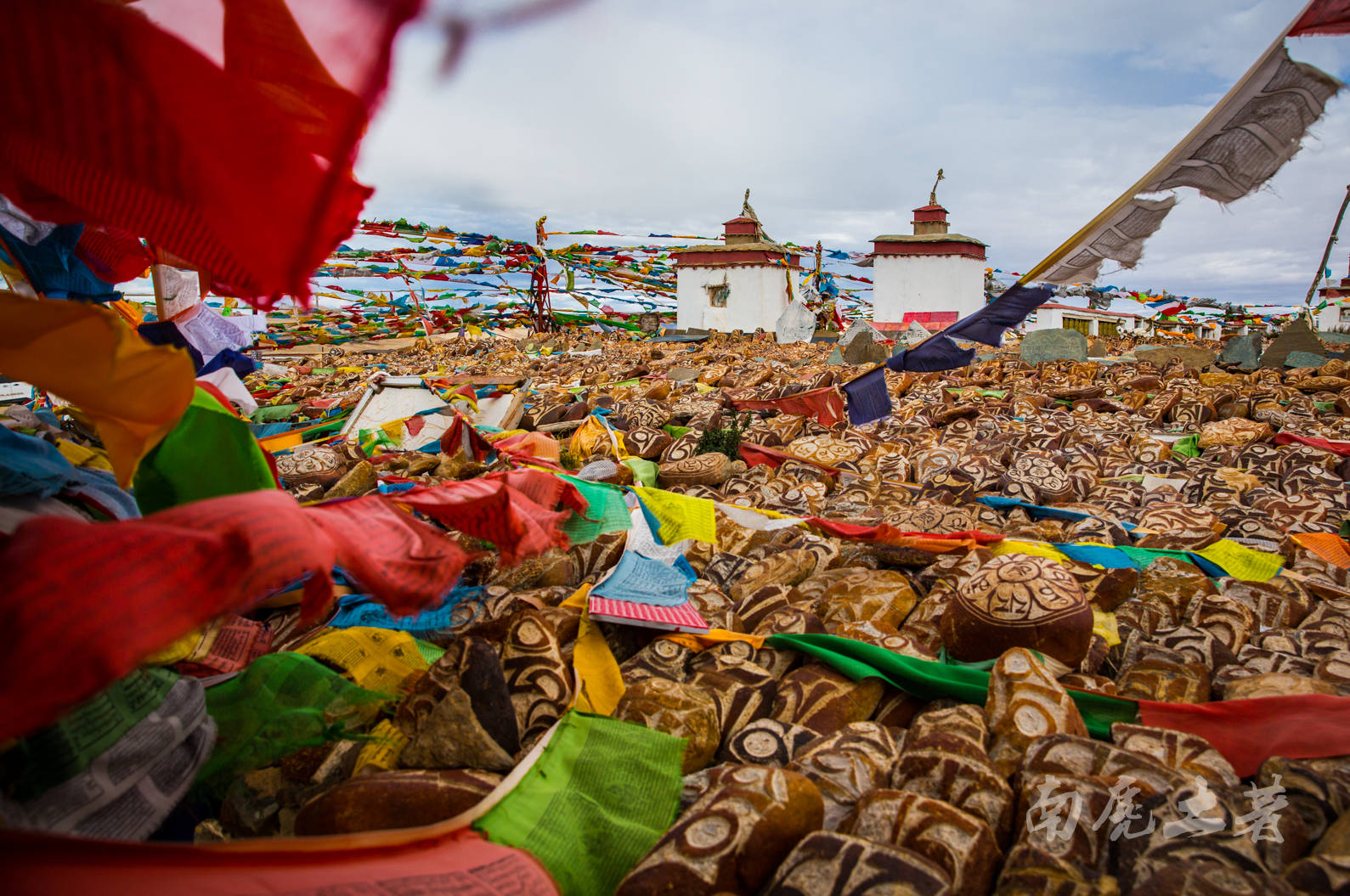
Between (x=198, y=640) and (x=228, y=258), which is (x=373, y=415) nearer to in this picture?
(x=198, y=640)

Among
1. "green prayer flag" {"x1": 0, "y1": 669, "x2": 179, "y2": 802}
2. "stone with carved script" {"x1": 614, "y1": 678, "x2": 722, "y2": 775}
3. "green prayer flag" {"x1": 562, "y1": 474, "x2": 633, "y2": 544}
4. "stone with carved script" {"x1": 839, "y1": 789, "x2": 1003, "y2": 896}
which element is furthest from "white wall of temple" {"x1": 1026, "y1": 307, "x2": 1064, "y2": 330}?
"green prayer flag" {"x1": 0, "y1": 669, "x2": 179, "y2": 802}

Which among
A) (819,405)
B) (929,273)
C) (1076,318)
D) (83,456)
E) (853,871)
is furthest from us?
(1076,318)

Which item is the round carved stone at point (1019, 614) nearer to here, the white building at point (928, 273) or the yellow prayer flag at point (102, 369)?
the yellow prayer flag at point (102, 369)

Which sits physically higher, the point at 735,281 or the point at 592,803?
the point at 735,281

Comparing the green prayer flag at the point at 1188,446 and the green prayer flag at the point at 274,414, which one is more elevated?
the green prayer flag at the point at 274,414

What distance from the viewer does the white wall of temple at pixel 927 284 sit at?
18.8m

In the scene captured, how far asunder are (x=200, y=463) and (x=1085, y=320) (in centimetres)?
2337

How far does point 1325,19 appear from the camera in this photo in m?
2.41

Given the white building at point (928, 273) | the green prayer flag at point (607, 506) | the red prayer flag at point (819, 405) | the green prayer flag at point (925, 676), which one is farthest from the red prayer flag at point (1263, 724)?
the white building at point (928, 273)

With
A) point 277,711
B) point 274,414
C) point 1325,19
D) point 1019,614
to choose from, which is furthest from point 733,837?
point 274,414

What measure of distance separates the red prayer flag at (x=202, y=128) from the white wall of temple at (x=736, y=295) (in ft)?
61.7

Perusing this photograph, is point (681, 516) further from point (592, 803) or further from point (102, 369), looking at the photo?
point (102, 369)

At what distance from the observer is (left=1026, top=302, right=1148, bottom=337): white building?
20688mm

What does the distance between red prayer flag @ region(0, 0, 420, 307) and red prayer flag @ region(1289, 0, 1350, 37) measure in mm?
2905
